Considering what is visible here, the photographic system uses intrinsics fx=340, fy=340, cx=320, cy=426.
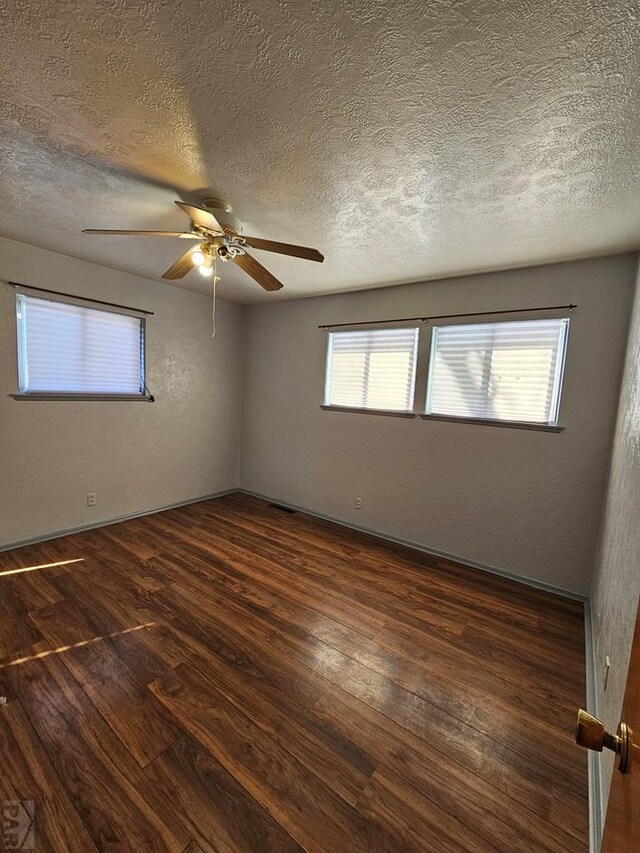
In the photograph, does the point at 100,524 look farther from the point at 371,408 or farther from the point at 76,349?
the point at 371,408

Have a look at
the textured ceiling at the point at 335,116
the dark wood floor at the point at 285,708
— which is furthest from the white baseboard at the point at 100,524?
the textured ceiling at the point at 335,116

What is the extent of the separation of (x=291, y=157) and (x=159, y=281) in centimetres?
262

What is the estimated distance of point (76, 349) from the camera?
317 centimetres

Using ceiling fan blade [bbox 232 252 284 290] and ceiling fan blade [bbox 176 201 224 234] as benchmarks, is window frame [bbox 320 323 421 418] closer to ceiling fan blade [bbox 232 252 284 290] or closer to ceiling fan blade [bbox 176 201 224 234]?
ceiling fan blade [bbox 232 252 284 290]

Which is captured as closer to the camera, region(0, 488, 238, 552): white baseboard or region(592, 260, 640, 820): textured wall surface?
region(592, 260, 640, 820): textured wall surface

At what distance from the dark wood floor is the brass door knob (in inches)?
37.4

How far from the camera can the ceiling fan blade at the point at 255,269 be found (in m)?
2.06

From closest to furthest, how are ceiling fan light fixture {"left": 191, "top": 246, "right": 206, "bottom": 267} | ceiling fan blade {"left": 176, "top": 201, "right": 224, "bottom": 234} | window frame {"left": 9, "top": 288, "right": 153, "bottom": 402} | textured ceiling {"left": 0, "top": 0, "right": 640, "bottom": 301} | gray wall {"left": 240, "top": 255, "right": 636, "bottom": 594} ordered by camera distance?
textured ceiling {"left": 0, "top": 0, "right": 640, "bottom": 301}, ceiling fan blade {"left": 176, "top": 201, "right": 224, "bottom": 234}, ceiling fan light fixture {"left": 191, "top": 246, "right": 206, "bottom": 267}, gray wall {"left": 240, "top": 255, "right": 636, "bottom": 594}, window frame {"left": 9, "top": 288, "right": 153, "bottom": 402}

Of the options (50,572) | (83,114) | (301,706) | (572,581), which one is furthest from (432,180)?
(50,572)

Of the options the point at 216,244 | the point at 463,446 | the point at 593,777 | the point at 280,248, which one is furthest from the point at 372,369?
the point at 593,777

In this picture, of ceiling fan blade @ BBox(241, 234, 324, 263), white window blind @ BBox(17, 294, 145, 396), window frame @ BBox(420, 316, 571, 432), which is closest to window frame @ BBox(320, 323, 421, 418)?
window frame @ BBox(420, 316, 571, 432)

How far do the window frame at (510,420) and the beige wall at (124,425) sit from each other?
2.59m

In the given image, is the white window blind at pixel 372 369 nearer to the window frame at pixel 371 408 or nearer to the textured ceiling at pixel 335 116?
the window frame at pixel 371 408

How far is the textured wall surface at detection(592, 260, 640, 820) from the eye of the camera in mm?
1169
